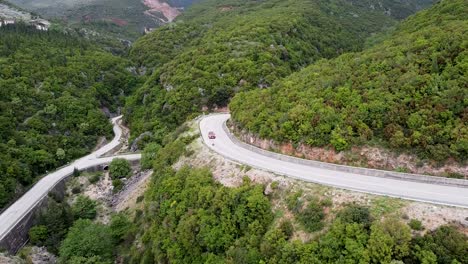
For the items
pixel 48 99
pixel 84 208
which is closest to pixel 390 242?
pixel 84 208

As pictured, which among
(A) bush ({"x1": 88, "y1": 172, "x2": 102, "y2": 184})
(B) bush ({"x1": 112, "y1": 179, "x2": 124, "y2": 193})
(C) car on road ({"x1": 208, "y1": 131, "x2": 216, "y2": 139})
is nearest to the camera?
(C) car on road ({"x1": 208, "y1": 131, "x2": 216, "y2": 139})

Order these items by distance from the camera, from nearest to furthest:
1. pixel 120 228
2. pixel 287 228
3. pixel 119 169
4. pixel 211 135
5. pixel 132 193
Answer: pixel 287 228 < pixel 120 228 < pixel 211 135 < pixel 132 193 < pixel 119 169

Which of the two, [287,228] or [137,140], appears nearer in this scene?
[287,228]

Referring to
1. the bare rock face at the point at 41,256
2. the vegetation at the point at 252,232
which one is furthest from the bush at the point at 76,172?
the vegetation at the point at 252,232

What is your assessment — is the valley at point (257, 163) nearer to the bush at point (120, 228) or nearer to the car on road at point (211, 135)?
the bush at point (120, 228)

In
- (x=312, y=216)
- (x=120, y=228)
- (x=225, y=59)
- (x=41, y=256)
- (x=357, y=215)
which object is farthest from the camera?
(x=225, y=59)

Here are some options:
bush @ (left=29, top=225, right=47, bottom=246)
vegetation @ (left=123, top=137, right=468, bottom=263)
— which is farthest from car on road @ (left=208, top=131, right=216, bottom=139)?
bush @ (left=29, top=225, right=47, bottom=246)

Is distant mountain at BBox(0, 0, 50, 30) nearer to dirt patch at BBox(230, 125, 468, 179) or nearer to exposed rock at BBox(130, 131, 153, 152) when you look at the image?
exposed rock at BBox(130, 131, 153, 152)

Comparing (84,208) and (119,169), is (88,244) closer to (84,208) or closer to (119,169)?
(84,208)
